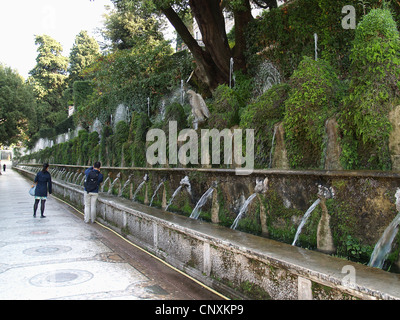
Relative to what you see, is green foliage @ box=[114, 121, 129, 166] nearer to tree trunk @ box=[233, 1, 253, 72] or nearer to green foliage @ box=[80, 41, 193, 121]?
green foliage @ box=[80, 41, 193, 121]

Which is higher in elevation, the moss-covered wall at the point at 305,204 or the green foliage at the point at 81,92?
the green foliage at the point at 81,92

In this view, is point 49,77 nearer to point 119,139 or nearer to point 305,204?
point 119,139

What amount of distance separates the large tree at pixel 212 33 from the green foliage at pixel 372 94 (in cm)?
686

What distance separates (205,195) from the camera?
22.4 feet

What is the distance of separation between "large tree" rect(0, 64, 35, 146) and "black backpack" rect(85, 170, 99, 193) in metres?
29.1

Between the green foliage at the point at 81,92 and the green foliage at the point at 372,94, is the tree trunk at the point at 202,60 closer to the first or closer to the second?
the green foliage at the point at 372,94

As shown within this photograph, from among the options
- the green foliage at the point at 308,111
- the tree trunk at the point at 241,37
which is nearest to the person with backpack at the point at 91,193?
the green foliage at the point at 308,111

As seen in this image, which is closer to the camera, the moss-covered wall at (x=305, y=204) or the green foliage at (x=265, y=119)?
the moss-covered wall at (x=305, y=204)

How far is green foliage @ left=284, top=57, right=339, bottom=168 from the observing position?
5.16 metres

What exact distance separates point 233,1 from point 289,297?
8933 mm

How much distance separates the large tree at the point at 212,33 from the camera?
1138 centimetres

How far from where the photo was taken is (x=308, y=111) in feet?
17.1
